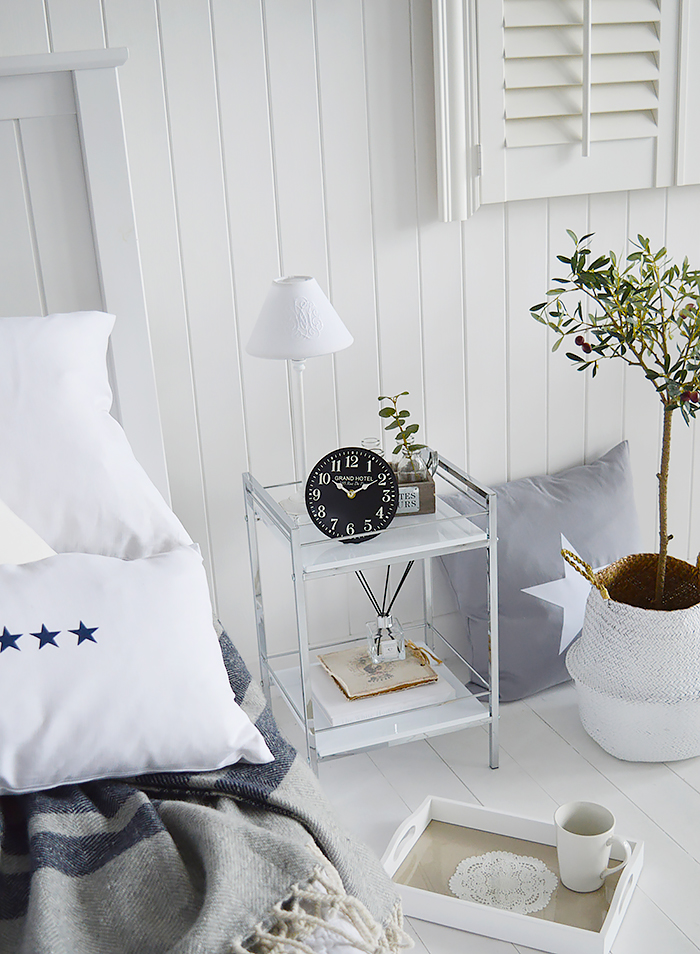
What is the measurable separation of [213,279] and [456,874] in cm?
122

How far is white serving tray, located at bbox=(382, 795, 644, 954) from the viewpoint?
139cm

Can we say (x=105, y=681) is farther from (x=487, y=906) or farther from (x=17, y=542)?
(x=487, y=906)

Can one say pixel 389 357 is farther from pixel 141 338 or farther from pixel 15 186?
pixel 15 186

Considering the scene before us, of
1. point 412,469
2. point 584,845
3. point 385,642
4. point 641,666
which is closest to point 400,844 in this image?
point 584,845

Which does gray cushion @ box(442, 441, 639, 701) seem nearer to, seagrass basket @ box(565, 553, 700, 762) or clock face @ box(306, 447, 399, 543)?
seagrass basket @ box(565, 553, 700, 762)

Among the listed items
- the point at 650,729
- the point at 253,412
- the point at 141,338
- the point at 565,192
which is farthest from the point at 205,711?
the point at 565,192

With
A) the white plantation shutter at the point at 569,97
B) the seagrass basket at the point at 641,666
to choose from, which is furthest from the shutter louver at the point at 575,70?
the seagrass basket at the point at 641,666

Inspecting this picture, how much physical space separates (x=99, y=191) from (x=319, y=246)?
49cm

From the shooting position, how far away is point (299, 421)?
197cm

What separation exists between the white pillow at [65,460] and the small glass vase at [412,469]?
1.67 ft

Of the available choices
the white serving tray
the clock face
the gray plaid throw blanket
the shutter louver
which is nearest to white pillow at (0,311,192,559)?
the clock face

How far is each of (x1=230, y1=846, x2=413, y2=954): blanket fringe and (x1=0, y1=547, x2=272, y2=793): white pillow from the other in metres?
0.24

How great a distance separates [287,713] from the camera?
209cm

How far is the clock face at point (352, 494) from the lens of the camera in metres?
1.66
